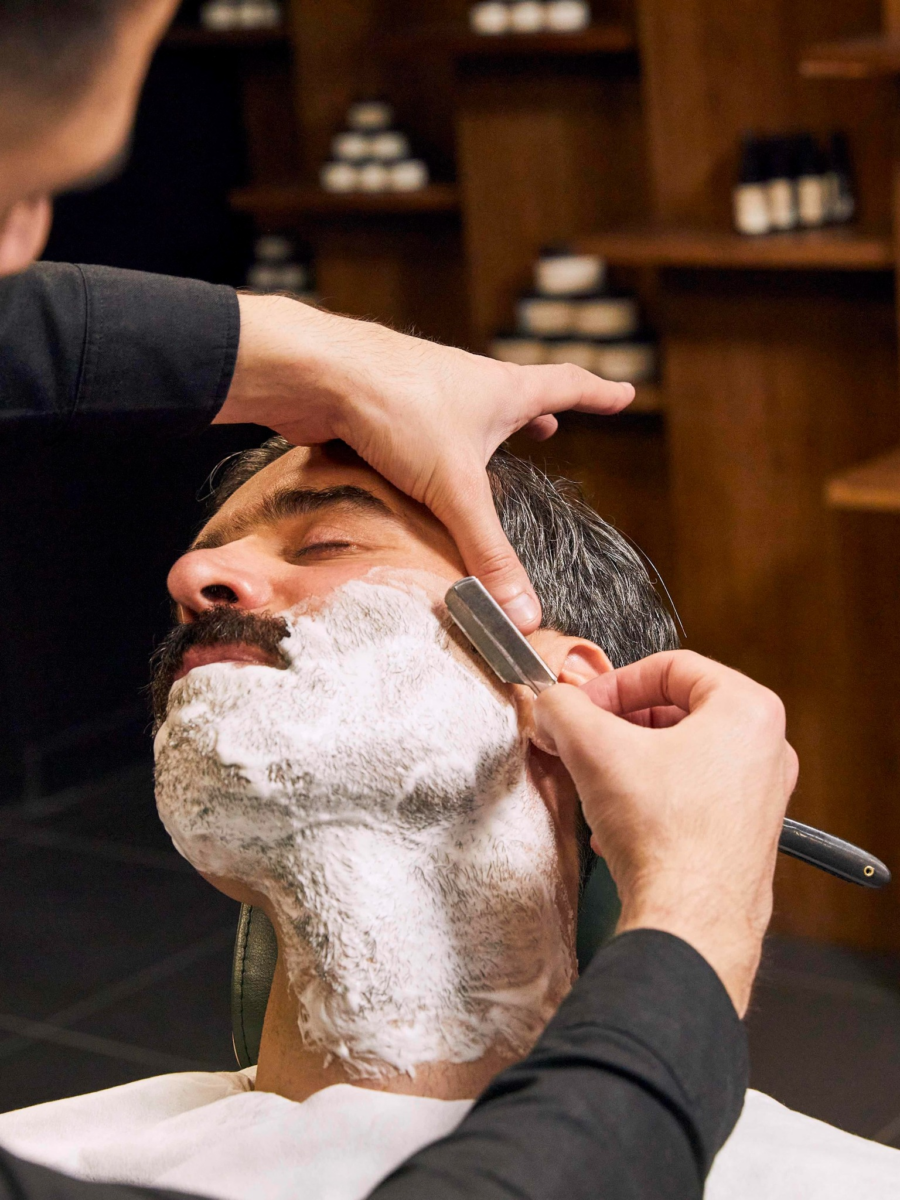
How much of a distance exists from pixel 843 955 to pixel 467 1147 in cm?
264

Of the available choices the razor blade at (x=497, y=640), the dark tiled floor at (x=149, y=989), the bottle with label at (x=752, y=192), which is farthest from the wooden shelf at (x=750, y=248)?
the razor blade at (x=497, y=640)

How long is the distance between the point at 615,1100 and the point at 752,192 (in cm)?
245

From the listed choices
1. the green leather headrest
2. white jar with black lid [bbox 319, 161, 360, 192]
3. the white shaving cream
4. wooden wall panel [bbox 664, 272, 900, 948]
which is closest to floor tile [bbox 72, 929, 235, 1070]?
wooden wall panel [bbox 664, 272, 900, 948]

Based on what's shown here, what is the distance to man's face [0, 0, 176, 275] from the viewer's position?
68 centimetres

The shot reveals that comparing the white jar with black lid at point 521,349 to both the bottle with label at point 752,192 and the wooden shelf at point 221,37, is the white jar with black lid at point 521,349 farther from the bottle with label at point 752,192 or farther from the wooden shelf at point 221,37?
the wooden shelf at point 221,37

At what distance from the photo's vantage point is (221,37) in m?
4.30

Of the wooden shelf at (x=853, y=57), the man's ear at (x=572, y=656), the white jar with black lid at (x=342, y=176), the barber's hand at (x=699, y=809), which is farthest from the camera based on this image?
the white jar with black lid at (x=342, y=176)

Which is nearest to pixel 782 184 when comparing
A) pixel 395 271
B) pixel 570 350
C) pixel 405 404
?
pixel 570 350

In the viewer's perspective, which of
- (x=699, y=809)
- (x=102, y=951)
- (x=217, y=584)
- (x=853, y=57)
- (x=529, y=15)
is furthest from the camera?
(x=102, y=951)

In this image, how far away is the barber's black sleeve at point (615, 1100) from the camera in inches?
30.9

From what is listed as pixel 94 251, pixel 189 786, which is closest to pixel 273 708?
pixel 189 786

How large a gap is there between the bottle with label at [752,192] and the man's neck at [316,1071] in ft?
7.07

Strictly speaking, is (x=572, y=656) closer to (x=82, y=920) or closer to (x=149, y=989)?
(x=149, y=989)

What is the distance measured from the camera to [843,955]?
3230mm
